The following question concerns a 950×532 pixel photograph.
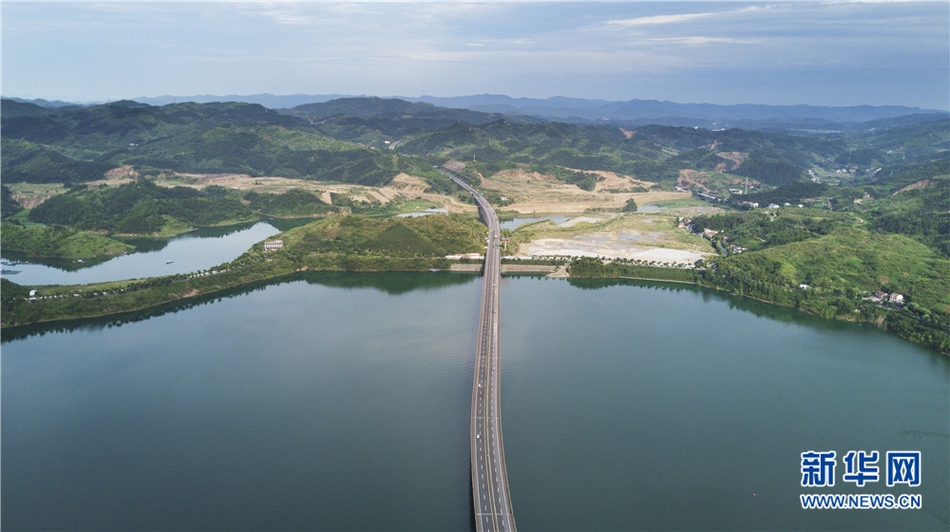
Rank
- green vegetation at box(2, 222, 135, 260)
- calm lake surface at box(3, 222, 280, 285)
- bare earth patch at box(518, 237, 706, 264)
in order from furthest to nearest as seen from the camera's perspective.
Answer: bare earth patch at box(518, 237, 706, 264)
green vegetation at box(2, 222, 135, 260)
calm lake surface at box(3, 222, 280, 285)

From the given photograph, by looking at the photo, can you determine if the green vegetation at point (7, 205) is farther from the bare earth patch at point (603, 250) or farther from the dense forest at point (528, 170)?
the bare earth patch at point (603, 250)

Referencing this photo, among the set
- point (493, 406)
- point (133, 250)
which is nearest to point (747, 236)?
point (493, 406)

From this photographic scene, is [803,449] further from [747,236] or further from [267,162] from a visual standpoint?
[267,162]

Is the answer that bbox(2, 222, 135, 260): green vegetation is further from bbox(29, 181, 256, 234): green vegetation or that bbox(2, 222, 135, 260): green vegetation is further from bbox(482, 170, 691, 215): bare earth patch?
bbox(482, 170, 691, 215): bare earth patch

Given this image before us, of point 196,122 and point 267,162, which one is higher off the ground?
point 196,122

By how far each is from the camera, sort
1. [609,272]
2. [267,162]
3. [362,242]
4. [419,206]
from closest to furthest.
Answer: [609,272]
[362,242]
[419,206]
[267,162]

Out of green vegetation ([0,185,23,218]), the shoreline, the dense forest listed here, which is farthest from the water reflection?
green vegetation ([0,185,23,218])

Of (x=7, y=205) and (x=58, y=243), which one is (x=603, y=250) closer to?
(x=58, y=243)
